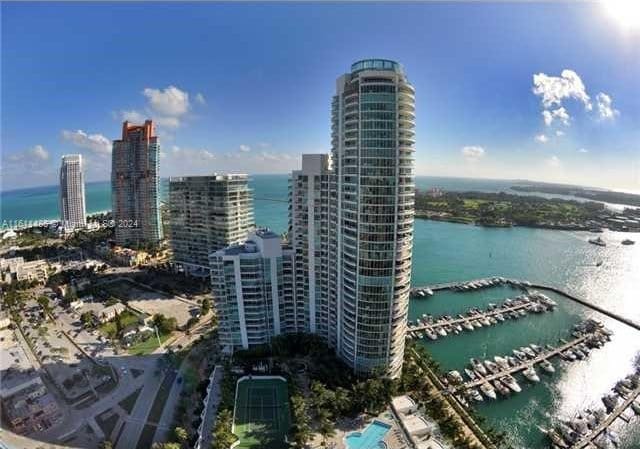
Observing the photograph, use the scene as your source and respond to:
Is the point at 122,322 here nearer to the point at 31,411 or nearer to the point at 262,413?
the point at 31,411

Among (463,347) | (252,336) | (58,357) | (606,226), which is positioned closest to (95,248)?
(58,357)

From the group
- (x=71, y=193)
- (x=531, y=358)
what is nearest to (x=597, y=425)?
(x=531, y=358)

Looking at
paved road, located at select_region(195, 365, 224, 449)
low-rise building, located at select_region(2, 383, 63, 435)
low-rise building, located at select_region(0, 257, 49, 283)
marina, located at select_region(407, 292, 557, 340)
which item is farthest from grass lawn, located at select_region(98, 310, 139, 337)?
marina, located at select_region(407, 292, 557, 340)

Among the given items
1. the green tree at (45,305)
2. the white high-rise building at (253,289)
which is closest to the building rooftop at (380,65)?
the white high-rise building at (253,289)

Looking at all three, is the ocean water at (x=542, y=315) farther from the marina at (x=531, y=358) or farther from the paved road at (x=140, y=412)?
the paved road at (x=140, y=412)

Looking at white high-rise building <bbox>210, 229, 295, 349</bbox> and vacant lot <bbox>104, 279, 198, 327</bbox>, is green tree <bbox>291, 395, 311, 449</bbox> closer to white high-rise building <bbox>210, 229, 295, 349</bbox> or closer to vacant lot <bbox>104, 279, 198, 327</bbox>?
white high-rise building <bbox>210, 229, 295, 349</bbox>

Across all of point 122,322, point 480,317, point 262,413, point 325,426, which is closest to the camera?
point 325,426
